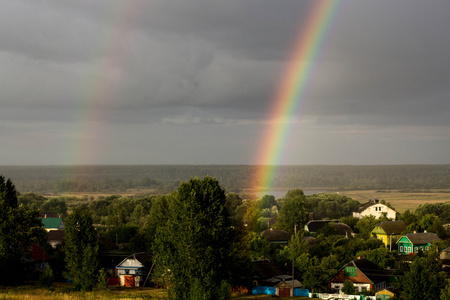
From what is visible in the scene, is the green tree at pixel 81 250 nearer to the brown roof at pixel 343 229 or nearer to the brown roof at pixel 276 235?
the brown roof at pixel 276 235

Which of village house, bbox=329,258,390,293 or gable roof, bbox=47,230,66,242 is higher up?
gable roof, bbox=47,230,66,242

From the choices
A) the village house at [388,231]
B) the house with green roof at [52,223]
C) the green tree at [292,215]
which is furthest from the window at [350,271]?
the house with green roof at [52,223]

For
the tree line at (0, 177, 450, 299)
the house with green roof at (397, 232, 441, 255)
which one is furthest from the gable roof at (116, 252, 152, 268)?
the house with green roof at (397, 232, 441, 255)

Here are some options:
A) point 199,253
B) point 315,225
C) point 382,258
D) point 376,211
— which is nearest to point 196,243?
point 199,253

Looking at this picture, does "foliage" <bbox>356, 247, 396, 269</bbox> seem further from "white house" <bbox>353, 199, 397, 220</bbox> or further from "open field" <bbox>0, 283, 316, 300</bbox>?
"white house" <bbox>353, 199, 397, 220</bbox>

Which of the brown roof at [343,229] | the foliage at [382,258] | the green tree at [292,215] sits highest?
the green tree at [292,215]
